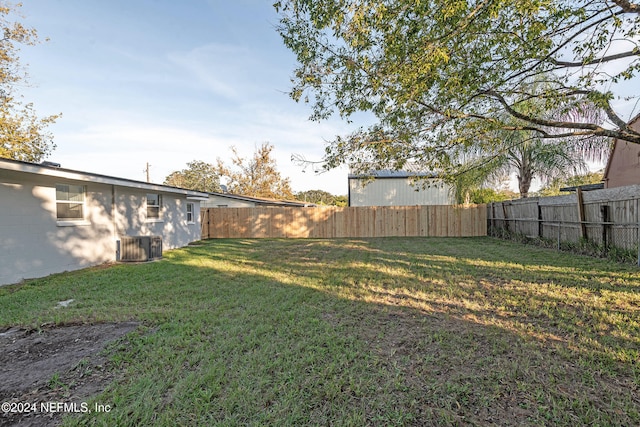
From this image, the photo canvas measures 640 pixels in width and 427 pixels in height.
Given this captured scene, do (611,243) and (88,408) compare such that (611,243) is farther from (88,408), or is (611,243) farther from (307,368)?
(88,408)

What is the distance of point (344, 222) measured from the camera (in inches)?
616

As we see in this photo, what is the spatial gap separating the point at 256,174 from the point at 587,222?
83.0 ft

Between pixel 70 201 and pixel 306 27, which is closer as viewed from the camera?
pixel 306 27

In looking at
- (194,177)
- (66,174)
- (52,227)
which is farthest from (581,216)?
(194,177)

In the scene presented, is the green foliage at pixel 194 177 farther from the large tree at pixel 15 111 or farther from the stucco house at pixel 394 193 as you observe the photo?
the stucco house at pixel 394 193

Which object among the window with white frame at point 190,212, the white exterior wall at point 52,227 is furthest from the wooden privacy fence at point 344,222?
the white exterior wall at point 52,227

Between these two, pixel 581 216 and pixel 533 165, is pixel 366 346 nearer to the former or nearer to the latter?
pixel 581 216

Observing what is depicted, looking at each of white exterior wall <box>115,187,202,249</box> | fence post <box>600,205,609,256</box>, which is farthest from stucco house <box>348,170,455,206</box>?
fence post <box>600,205,609,256</box>

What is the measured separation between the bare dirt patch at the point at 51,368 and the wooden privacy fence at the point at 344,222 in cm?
1264

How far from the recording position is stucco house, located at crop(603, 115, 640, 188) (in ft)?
34.1

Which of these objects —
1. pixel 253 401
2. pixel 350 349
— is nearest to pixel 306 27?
pixel 350 349

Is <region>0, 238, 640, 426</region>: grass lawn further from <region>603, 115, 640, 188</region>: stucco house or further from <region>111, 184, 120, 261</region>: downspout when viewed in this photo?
<region>603, 115, 640, 188</region>: stucco house

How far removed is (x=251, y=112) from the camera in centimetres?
1384

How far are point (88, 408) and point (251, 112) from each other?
13.5 meters
